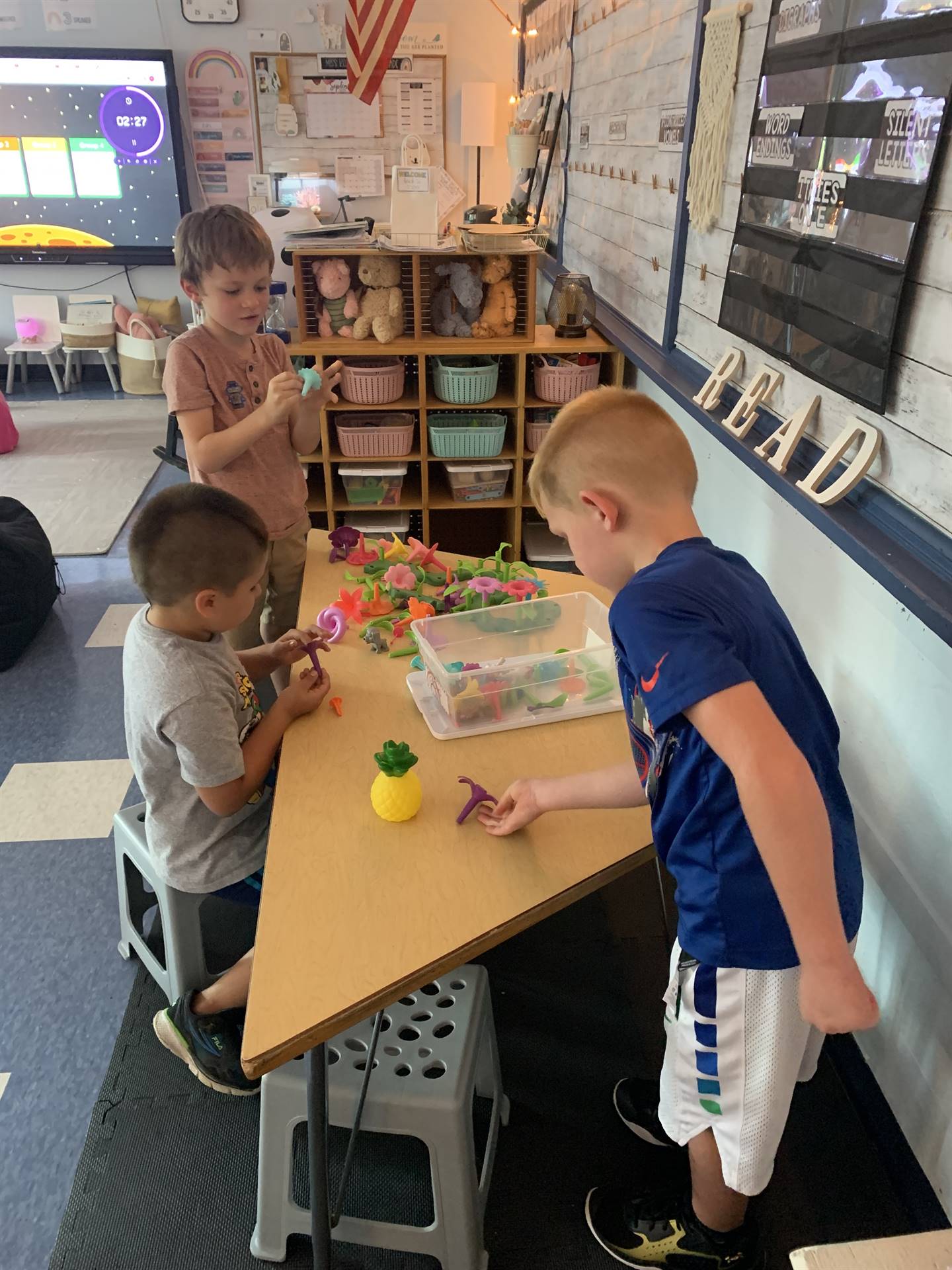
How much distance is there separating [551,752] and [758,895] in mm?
409

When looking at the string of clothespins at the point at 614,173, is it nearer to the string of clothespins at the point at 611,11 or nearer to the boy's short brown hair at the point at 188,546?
the string of clothespins at the point at 611,11

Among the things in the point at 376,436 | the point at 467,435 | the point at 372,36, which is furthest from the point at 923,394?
the point at 372,36

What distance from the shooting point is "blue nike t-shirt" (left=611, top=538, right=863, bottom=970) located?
2.58 ft

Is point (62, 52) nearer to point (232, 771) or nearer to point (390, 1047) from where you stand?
point (232, 771)

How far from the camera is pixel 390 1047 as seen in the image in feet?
4.01

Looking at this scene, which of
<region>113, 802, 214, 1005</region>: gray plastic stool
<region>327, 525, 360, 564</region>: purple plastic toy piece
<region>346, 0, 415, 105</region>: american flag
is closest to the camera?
<region>113, 802, 214, 1005</region>: gray plastic stool

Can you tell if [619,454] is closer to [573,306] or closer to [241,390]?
[241,390]

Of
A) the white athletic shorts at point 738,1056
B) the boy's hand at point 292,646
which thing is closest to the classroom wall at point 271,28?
the boy's hand at point 292,646

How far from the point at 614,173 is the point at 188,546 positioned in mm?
2189

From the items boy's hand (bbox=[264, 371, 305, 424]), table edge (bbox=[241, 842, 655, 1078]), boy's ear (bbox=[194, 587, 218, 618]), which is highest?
boy's hand (bbox=[264, 371, 305, 424])

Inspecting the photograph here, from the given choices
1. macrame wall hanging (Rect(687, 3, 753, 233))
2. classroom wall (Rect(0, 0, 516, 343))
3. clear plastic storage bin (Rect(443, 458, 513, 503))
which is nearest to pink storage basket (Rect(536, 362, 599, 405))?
clear plastic storage bin (Rect(443, 458, 513, 503))

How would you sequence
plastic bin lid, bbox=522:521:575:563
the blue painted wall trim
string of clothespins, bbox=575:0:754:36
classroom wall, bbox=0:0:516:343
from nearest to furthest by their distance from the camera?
the blue painted wall trim < string of clothespins, bbox=575:0:754:36 < plastic bin lid, bbox=522:521:575:563 < classroom wall, bbox=0:0:516:343

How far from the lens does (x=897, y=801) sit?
1291 millimetres

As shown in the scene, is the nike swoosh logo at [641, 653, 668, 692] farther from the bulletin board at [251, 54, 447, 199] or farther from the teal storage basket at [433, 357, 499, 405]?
the bulletin board at [251, 54, 447, 199]
